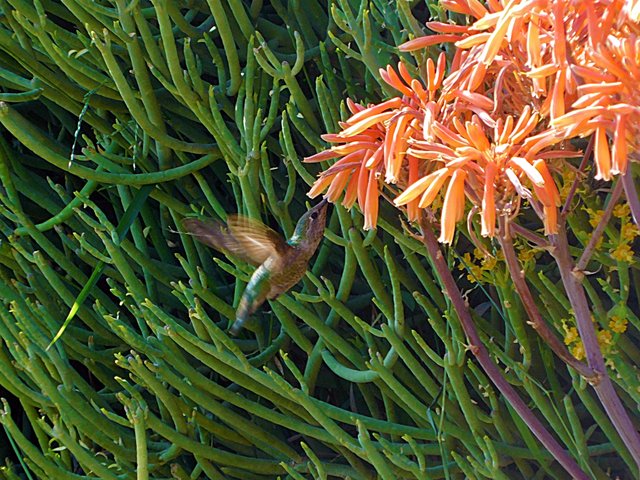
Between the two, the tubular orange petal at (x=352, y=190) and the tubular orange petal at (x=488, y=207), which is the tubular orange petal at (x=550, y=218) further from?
the tubular orange petal at (x=352, y=190)

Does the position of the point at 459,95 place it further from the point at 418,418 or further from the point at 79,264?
the point at 79,264

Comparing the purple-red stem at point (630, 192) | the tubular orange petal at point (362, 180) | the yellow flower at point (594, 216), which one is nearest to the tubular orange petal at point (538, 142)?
the purple-red stem at point (630, 192)

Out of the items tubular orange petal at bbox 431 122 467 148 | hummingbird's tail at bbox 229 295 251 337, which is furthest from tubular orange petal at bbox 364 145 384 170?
hummingbird's tail at bbox 229 295 251 337

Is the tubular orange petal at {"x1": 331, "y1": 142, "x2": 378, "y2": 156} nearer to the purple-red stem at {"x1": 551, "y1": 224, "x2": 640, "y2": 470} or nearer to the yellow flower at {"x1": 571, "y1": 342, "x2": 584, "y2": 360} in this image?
the purple-red stem at {"x1": 551, "y1": 224, "x2": 640, "y2": 470}

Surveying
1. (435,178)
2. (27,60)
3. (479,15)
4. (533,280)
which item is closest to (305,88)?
(27,60)

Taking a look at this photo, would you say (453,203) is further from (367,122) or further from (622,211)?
(622,211)

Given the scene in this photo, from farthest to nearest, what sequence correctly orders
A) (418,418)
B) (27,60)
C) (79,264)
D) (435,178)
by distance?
(79,264)
(27,60)
(418,418)
(435,178)

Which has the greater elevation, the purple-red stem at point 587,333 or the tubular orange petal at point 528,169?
the tubular orange petal at point 528,169
